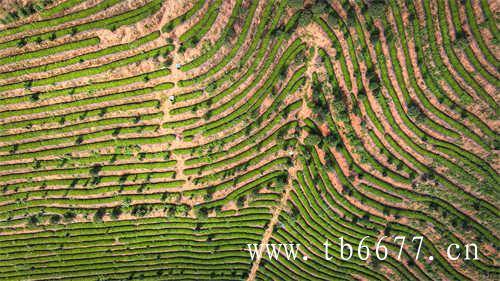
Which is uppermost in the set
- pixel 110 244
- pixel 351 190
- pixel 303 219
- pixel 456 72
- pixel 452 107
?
pixel 456 72

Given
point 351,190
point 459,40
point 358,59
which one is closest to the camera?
point 459,40

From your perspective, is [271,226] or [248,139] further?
[271,226]

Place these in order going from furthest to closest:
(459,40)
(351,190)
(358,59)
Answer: (351,190), (358,59), (459,40)

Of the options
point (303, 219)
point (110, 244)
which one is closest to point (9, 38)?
point (110, 244)

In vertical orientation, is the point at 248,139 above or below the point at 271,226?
above

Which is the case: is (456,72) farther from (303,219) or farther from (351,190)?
(303,219)

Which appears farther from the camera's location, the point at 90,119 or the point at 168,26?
the point at 90,119

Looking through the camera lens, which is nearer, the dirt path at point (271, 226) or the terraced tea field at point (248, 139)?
the terraced tea field at point (248, 139)

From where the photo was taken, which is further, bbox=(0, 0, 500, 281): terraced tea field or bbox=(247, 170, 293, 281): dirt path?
bbox=(247, 170, 293, 281): dirt path
